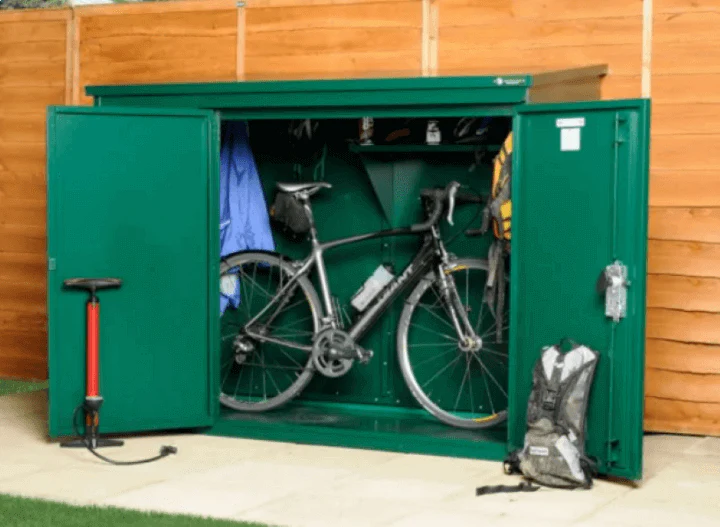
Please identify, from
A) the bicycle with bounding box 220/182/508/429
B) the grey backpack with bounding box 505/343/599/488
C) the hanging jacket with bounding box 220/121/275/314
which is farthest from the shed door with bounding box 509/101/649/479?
the hanging jacket with bounding box 220/121/275/314

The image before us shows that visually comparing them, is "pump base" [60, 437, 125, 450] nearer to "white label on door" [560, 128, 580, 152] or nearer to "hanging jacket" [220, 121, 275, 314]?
"hanging jacket" [220, 121, 275, 314]

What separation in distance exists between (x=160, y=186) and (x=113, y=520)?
7.51ft

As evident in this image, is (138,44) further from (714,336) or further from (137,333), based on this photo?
(714,336)

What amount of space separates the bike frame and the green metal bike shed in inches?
14.0

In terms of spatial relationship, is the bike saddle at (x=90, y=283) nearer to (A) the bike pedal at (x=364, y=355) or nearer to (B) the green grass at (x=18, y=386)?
(A) the bike pedal at (x=364, y=355)

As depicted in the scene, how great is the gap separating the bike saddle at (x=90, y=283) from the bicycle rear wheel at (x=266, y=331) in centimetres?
108

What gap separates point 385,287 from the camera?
8398 millimetres

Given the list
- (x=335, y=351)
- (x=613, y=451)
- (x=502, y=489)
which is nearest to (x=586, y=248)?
(x=613, y=451)

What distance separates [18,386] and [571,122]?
4.42 m

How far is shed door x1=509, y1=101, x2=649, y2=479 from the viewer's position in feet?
22.5

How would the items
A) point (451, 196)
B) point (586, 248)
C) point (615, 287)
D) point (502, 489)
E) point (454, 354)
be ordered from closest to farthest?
point (502, 489), point (615, 287), point (586, 248), point (451, 196), point (454, 354)

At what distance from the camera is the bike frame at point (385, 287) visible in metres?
8.07

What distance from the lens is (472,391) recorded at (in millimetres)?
8453

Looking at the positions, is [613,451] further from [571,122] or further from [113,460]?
[113,460]
